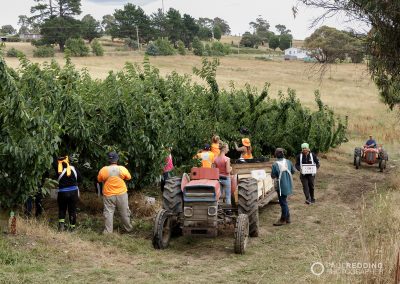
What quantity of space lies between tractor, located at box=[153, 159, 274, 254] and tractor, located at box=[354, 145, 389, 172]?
37.2ft

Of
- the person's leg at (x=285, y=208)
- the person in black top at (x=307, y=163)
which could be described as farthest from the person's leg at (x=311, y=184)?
the person's leg at (x=285, y=208)

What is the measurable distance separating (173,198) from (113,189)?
125cm

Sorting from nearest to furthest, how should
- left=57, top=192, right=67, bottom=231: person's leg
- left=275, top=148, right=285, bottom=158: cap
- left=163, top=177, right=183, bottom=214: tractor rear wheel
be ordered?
left=163, top=177, right=183, bottom=214: tractor rear wheel, left=57, top=192, right=67, bottom=231: person's leg, left=275, top=148, right=285, bottom=158: cap

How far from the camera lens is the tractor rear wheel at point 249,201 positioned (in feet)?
33.3

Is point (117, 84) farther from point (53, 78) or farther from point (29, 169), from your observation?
point (29, 169)

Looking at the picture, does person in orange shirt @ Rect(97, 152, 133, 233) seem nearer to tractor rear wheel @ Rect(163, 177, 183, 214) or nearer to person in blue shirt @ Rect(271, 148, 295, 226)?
tractor rear wheel @ Rect(163, 177, 183, 214)

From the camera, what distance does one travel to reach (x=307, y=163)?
13844mm

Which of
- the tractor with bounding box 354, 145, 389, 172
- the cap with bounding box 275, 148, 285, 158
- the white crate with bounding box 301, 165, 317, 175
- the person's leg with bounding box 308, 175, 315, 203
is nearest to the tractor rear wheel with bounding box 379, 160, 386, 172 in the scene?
the tractor with bounding box 354, 145, 389, 172

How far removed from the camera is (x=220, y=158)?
35.1 feet

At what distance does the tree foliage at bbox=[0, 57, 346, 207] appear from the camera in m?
9.02

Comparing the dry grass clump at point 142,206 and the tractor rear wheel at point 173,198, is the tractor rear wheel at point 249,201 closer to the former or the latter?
the tractor rear wheel at point 173,198

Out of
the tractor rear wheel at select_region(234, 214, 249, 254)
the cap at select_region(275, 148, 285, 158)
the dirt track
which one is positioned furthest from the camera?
the cap at select_region(275, 148, 285, 158)

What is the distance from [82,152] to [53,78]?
5.84ft

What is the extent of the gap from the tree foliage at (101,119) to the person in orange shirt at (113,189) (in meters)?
1.10
